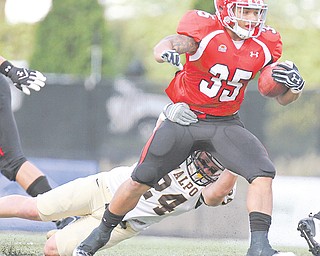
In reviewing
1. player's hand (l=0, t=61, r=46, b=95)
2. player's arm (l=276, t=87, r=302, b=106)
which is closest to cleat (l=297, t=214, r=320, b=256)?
player's arm (l=276, t=87, r=302, b=106)

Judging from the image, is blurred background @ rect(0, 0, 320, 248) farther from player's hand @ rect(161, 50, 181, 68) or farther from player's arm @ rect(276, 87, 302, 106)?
player's hand @ rect(161, 50, 181, 68)

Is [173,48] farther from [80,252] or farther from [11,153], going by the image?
[11,153]

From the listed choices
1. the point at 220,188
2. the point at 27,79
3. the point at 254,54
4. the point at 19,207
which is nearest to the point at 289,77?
the point at 254,54

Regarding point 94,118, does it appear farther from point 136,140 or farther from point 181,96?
point 181,96

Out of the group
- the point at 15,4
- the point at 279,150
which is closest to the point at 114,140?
the point at 279,150

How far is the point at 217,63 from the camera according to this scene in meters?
4.93

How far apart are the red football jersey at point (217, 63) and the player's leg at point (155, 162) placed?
26cm

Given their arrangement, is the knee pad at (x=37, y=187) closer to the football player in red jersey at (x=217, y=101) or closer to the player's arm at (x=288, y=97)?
the football player in red jersey at (x=217, y=101)

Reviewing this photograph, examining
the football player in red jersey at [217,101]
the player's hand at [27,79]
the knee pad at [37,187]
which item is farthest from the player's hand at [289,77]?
the knee pad at [37,187]

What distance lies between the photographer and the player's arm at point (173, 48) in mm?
4613

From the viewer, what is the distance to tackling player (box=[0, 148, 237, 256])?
5.07 meters

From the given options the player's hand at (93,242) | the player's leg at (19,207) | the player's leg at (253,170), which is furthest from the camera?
the player's leg at (19,207)

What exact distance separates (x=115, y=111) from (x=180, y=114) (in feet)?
25.7

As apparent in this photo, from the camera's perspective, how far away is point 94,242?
4973mm
